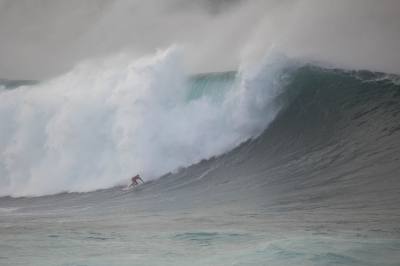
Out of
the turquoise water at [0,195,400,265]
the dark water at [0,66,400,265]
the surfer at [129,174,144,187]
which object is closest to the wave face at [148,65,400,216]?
the dark water at [0,66,400,265]

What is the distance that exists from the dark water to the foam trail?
0.74 meters

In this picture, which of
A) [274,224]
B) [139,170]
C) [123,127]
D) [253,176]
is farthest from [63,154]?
[274,224]

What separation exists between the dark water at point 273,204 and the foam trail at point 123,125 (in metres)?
0.74

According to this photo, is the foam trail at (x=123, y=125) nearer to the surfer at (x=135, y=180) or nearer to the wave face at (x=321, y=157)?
the surfer at (x=135, y=180)

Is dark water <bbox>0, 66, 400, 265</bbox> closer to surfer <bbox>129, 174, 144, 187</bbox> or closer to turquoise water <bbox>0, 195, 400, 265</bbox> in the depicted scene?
turquoise water <bbox>0, 195, 400, 265</bbox>

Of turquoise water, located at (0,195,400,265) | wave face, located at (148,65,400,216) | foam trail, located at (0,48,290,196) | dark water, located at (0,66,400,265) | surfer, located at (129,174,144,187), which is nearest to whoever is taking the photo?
turquoise water, located at (0,195,400,265)

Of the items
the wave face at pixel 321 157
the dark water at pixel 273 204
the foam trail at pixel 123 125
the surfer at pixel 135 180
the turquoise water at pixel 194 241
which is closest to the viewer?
the turquoise water at pixel 194 241

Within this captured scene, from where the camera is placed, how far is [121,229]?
8.93m

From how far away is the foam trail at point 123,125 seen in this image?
1516 cm

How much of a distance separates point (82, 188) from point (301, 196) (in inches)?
274

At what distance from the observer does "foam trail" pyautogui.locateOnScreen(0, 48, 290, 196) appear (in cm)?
1516

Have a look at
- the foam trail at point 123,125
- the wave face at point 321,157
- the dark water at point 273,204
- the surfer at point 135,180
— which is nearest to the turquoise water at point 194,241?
the dark water at point 273,204

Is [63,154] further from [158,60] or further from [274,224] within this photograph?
[274,224]

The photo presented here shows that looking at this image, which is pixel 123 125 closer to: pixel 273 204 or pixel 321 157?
pixel 321 157
